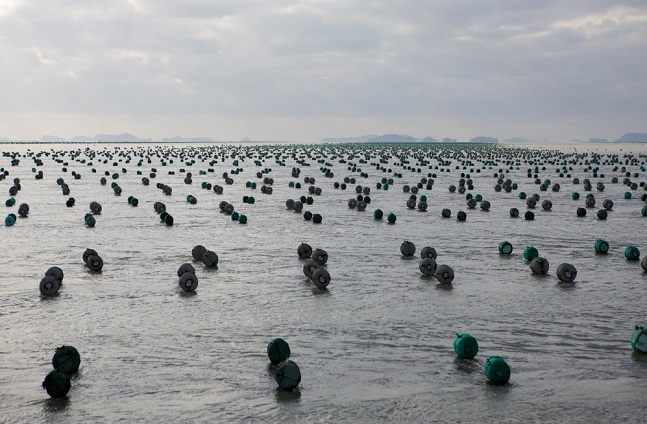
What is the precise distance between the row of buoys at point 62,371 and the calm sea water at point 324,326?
0.78ft

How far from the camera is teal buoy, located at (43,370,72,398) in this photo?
12625 millimetres

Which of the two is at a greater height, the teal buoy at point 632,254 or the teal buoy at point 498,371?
the teal buoy at point 632,254

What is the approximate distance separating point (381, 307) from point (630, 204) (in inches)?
1349

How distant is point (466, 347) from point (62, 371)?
8.75 metres

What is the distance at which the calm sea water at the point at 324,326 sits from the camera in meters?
12.6

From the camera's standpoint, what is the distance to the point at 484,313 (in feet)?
61.2

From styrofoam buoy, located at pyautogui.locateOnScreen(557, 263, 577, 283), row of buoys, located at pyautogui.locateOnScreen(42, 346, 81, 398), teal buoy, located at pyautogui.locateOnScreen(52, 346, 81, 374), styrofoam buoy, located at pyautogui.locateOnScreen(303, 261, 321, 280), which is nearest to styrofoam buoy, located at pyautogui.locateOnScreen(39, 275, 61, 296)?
row of buoys, located at pyautogui.locateOnScreen(42, 346, 81, 398)

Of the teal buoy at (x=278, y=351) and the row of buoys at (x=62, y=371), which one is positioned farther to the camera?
the teal buoy at (x=278, y=351)

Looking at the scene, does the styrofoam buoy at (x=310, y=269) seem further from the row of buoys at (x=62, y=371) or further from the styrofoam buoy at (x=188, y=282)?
the row of buoys at (x=62, y=371)

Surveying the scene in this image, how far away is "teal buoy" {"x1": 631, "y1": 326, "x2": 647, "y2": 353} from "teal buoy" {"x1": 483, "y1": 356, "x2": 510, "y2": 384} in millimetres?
4003

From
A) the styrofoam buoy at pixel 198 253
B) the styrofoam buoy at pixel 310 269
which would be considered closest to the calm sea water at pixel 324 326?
the styrofoam buoy at pixel 310 269

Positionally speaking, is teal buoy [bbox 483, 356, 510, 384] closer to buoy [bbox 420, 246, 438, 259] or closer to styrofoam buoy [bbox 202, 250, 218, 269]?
buoy [bbox 420, 246, 438, 259]

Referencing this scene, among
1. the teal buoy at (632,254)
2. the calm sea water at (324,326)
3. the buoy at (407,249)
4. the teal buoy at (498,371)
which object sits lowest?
the calm sea water at (324,326)

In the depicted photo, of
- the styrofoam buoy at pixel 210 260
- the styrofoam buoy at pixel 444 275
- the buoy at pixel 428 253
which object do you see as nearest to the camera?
the styrofoam buoy at pixel 444 275
